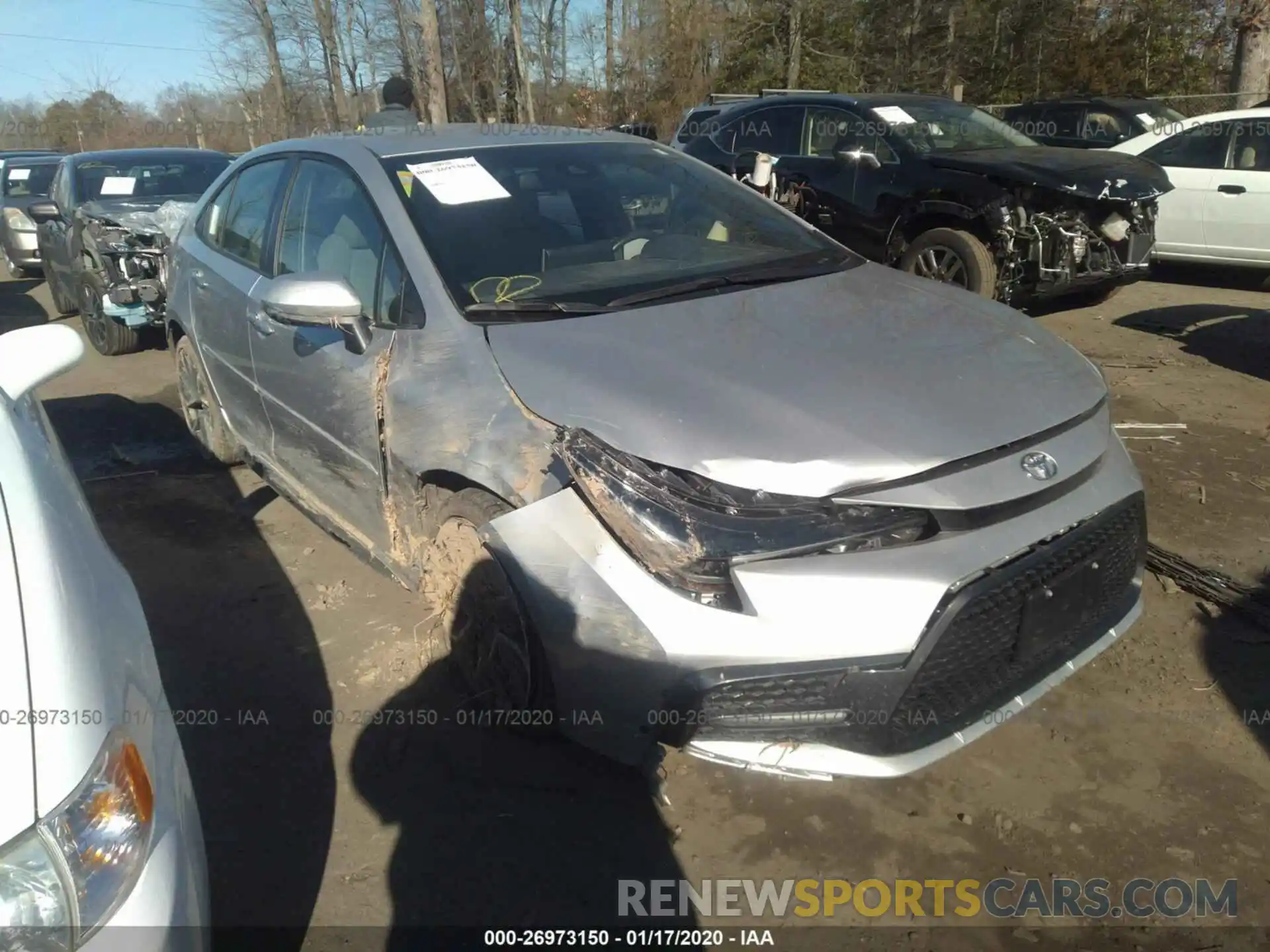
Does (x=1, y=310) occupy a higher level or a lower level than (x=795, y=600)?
lower

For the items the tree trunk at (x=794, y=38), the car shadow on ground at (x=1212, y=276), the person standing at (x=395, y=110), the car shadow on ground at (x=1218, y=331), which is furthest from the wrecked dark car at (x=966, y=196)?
the tree trunk at (x=794, y=38)

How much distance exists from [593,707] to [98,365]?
682cm

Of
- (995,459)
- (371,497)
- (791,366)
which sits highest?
(791,366)

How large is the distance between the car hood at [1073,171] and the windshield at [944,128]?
10.1 inches

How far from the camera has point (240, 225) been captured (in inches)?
157

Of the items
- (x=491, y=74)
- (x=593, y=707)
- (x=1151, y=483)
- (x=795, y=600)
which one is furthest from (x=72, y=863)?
(x=491, y=74)

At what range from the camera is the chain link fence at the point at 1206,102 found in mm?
12500

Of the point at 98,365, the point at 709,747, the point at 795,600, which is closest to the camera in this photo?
the point at 795,600

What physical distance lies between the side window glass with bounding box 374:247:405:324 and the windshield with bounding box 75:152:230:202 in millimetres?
6080

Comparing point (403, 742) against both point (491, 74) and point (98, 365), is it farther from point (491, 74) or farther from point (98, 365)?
point (491, 74)

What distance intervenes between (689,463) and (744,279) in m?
1.07

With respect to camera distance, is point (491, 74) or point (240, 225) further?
point (491, 74)

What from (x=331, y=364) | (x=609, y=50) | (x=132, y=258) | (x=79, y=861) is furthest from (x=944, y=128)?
(x=609, y=50)

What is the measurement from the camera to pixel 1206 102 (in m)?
15.0
